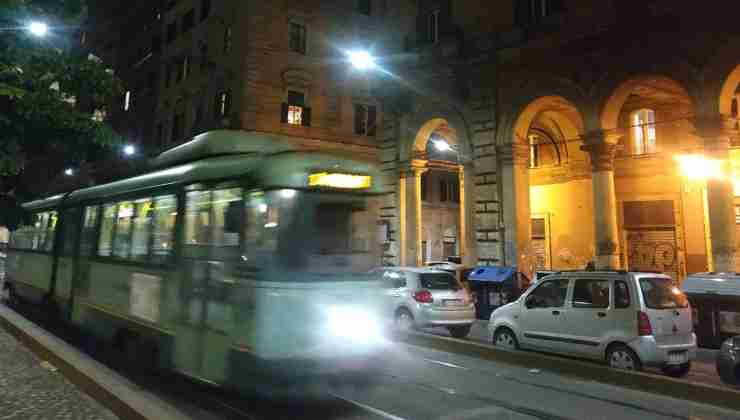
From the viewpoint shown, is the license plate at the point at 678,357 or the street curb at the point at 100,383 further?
the license plate at the point at 678,357

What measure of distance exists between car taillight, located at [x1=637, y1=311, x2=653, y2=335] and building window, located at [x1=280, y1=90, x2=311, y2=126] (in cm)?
2151

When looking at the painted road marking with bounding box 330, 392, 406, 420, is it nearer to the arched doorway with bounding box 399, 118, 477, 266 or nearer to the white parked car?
the white parked car

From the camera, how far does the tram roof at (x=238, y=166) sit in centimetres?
584

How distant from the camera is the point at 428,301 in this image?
11.5 meters

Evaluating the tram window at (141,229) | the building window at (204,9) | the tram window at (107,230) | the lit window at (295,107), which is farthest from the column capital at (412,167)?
the building window at (204,9)

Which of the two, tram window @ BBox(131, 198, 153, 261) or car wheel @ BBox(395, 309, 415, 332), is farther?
car wheel @ BBox(395, 309, 415, 332)

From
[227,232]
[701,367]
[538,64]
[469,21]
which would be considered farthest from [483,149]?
[227,232]

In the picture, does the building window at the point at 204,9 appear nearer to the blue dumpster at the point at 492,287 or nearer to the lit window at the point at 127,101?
the lit window at the point at 127,101

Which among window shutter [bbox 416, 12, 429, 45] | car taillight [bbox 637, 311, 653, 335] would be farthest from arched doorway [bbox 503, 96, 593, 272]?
car taillight [bbox 637, 311, 653, 335]

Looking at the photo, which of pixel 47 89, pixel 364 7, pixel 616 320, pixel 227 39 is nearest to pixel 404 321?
pixel 616 320

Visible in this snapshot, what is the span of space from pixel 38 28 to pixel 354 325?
7.00 meters

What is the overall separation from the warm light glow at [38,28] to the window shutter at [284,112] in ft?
58.8

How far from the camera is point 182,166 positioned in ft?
23.9

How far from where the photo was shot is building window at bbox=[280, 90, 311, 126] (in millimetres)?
26500
